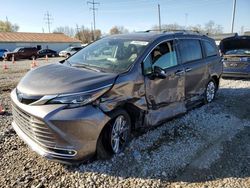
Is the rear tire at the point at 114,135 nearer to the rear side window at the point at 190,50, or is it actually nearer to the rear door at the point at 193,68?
the rear door at the point at 193,68

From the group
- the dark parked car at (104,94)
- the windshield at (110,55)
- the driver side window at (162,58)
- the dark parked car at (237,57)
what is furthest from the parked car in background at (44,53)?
the driver side window at (162,58)

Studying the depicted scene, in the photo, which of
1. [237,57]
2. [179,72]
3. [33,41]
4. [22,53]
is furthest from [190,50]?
[33,41]

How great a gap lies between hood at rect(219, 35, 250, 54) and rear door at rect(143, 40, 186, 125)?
6400 millimetres

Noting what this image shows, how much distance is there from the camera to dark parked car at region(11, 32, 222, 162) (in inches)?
124

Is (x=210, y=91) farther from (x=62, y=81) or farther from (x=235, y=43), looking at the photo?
(x=235, y=43)

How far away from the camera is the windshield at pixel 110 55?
13.3 ft

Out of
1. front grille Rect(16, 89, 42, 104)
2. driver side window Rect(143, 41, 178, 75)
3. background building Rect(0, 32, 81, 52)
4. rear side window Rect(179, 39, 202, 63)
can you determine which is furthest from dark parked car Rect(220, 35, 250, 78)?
background building Rect(0, 32, 81, 52)

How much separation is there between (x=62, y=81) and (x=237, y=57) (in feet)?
26.9

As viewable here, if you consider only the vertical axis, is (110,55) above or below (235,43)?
above

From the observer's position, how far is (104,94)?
341 centimetres

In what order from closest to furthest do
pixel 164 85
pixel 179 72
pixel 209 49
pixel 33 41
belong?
pixel 164 85, pixel 179 72, pixel 209 49, pixel 33 41

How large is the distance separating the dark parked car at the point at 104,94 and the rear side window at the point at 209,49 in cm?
100

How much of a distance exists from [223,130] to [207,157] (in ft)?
4.23

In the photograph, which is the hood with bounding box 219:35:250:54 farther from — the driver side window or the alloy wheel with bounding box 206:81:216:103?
the driver side window
